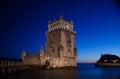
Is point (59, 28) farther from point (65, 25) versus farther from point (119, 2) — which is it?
point (119, 2)

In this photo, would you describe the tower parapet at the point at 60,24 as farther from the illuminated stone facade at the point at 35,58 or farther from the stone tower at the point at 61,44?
the illuminated stone facade at the point at 35,58

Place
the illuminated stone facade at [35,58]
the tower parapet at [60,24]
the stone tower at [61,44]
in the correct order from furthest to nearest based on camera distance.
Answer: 1. the illuminated stone facade at [35,58]
2. the tower parapet at [60,24]
3. the stone tower at [61,44]

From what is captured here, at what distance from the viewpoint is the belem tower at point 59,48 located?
4684 centimetres

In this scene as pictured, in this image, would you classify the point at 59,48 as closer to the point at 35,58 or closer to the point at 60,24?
the point at 60,24

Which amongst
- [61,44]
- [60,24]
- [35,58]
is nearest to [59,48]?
[61,44]

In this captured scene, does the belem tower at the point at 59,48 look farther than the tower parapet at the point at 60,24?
No

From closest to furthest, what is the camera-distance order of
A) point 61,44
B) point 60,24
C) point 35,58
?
1. point 61,44
2. point 60,24
3. point 35,58

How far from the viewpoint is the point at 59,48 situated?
46.7 metres

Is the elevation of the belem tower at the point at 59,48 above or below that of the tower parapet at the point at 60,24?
below

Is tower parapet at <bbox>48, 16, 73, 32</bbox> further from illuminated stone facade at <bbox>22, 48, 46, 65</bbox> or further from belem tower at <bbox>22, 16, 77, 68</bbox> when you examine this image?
A: illuminated stone facade at <bbox>22, 48, 46, 65</bbox>

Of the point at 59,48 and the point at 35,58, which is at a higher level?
the point at 59,48

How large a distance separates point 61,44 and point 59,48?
123cm

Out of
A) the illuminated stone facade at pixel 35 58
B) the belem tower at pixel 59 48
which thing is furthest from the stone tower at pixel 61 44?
the illuminated stone facade at pixel 35 58

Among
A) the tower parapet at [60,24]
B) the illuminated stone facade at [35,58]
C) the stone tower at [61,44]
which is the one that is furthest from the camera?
the illuminated stone facade at [35,58]
